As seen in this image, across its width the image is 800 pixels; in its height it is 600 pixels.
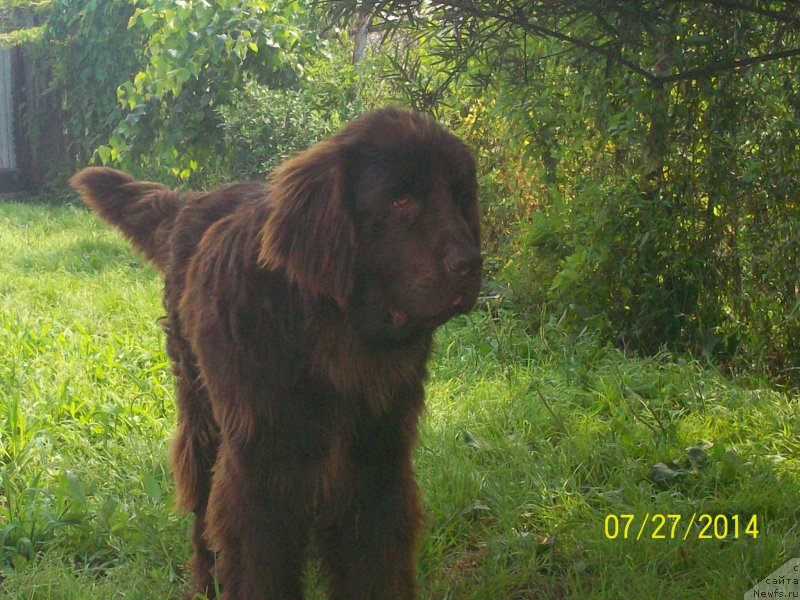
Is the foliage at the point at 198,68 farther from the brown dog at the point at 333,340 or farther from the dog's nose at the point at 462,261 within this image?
the dog's nose at the point at 462,261

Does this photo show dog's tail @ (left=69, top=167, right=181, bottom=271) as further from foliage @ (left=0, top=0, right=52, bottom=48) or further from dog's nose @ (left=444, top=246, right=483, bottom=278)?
foliage @ (left=0, top=0, right=52, bottom=48)

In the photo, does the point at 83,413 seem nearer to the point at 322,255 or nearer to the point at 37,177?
the point at 322,255

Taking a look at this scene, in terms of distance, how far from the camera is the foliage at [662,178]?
3680mm

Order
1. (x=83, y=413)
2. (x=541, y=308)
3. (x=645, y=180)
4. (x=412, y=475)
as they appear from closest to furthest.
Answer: (x=412, y=475)
(x=83, y=413)
(x=645, y=180)
(x=541, y=308)

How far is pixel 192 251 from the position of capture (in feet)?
9.66

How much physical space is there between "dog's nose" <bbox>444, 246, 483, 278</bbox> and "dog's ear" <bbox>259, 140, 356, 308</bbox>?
0.81ft

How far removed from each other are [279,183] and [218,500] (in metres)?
0.89

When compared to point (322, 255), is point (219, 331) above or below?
below

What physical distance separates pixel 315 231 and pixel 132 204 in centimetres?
141

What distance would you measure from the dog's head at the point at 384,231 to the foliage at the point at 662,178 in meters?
1.05

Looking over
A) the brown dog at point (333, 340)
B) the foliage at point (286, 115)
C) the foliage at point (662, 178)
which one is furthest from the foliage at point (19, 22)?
the brown dog at point (333, 340)

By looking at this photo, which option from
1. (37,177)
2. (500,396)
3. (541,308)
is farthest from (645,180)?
(37,177)

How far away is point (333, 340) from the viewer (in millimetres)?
2338

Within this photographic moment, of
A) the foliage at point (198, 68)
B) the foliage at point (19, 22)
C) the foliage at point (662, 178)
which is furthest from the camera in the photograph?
the foliage at point (19, 22)
